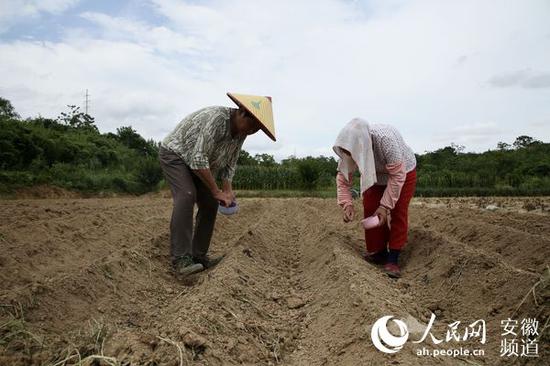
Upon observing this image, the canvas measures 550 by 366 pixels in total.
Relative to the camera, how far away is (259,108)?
3.88 metres

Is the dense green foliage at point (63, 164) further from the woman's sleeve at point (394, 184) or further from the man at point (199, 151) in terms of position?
the woman's sleeve at point (394, 184)

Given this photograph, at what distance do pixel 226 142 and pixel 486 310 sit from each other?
245cm

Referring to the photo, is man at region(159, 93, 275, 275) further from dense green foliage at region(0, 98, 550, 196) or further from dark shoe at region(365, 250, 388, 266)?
dense green foliage at region(0, 98, 550, 196)

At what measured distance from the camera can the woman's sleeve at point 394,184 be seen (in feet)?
12.6

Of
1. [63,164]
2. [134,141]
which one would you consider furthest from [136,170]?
[134,141]

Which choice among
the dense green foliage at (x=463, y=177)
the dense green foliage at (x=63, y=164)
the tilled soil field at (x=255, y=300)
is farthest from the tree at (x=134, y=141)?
the tilled soil field at (x=255, y=300)

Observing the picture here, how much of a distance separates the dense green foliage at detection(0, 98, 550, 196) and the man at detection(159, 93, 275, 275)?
510 inches

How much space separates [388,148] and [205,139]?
5.06 ft

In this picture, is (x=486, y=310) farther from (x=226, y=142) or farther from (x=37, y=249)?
(x=37, y=249)

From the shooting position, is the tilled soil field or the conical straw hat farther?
the conical straw hat

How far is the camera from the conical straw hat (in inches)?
147

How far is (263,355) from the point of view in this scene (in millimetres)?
2389

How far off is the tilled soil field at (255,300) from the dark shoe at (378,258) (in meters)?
0.20

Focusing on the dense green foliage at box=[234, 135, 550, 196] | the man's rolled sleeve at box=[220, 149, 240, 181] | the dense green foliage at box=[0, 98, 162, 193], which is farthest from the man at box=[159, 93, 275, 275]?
the dense green foliage at box=[234, 135, 550, 196]
